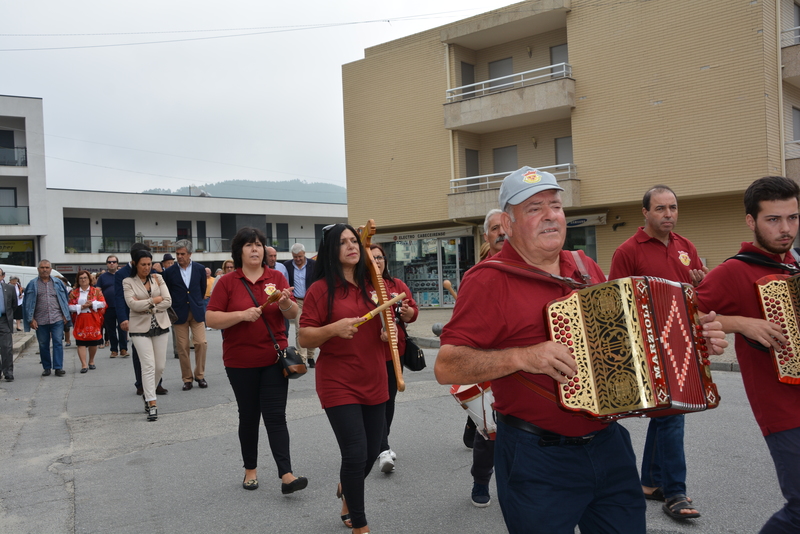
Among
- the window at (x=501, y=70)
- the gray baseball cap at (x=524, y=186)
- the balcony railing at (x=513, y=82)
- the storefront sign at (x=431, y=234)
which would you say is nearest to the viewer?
the gray baseball cap at (x=524, y=186)

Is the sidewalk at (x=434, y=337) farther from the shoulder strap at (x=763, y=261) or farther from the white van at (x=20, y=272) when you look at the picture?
the white van at (x=20, y=272)

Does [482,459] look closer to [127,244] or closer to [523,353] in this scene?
[523,353]

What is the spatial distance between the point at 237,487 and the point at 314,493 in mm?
712

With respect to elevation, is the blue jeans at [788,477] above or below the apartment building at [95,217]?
below

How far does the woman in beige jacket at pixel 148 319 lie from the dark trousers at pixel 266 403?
332 centimetres

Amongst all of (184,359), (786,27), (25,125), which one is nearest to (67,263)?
(25,125)

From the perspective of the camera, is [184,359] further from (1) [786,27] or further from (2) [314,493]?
(1) [786,27]

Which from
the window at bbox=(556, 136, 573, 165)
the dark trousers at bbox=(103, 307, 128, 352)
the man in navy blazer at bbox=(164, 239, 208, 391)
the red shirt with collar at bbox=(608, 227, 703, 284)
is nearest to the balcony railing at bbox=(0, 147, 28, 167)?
the dark trousers at bbox=(103, 307, 128, 352)

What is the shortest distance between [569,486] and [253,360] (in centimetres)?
326

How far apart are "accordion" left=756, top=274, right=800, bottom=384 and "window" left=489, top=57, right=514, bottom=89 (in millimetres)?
23439

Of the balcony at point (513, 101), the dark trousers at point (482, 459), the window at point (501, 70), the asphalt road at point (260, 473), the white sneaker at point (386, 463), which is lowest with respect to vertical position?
the asphalt road at point (260, 473)

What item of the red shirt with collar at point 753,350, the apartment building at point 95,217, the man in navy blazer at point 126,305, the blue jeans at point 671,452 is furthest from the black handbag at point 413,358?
the apartment building at point 95,217

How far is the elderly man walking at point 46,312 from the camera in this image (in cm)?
1203

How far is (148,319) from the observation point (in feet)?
27.7
